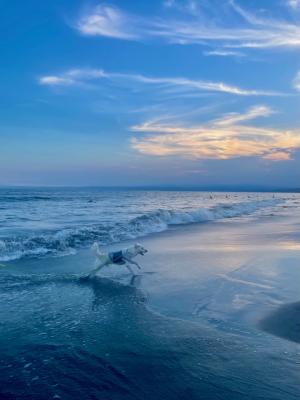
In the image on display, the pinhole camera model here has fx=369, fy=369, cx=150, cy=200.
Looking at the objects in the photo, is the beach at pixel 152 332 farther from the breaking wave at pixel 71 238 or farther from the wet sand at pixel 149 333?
the breaking wave at pixel 71 238

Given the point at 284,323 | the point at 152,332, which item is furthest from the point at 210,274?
the point at 152,332

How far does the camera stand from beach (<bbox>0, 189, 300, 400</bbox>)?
4664 millimetres

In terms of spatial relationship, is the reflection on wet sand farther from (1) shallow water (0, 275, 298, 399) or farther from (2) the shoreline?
(1) shallow water (0, 275, 298, 399)

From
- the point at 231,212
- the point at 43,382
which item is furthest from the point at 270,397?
the point at 231,212

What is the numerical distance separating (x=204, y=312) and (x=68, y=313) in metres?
2.69

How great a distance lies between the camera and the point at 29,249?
1425 centimetres

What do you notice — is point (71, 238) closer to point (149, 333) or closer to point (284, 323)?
point (149, 333)

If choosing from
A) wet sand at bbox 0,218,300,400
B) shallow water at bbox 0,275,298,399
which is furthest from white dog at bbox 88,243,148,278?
shallow water at bbox 0,275,298,399

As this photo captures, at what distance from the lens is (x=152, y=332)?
630 centimetres

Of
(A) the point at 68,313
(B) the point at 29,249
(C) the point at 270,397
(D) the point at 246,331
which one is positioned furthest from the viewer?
(B) the point at 29,249

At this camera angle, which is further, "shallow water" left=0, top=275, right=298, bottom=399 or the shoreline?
the shoreline

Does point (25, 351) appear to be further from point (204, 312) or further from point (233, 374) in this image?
point (204, 312)

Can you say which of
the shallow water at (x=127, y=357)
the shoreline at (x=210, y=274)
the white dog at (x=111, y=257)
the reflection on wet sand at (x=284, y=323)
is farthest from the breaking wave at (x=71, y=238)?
the reflection on wet sand at (x=284, y=323)

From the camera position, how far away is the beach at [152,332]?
4.66m
